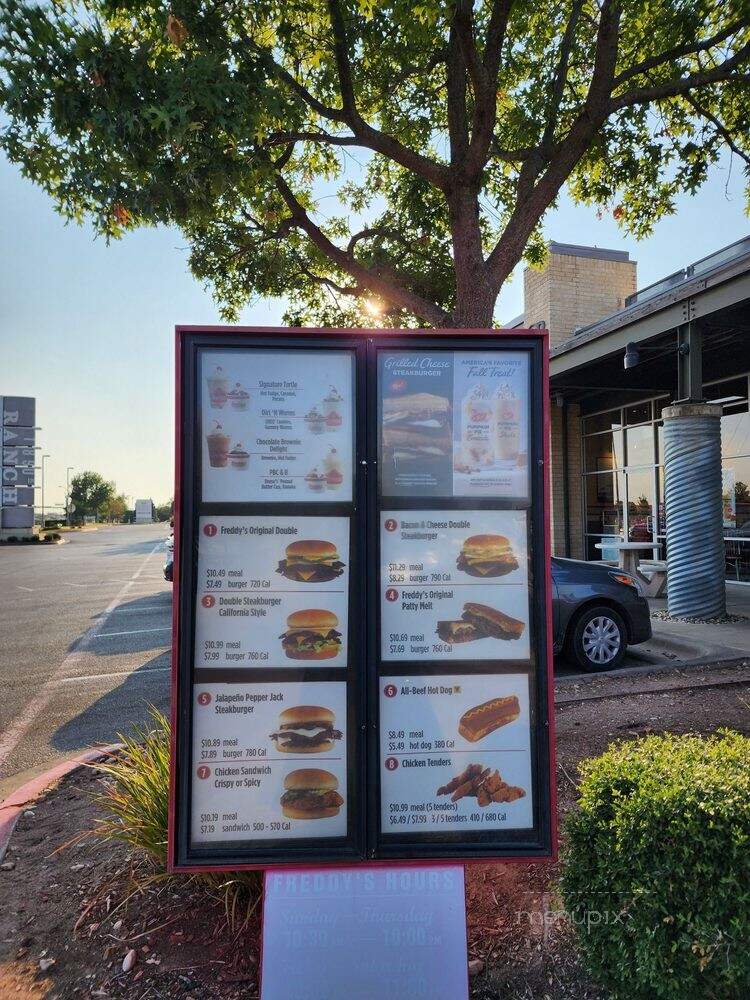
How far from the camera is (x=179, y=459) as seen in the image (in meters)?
2.42

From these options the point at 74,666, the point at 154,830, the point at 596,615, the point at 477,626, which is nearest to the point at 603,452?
the point at 596,615

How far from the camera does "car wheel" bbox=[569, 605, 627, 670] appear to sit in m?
6.94

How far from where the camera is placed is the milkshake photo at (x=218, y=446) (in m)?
2.48

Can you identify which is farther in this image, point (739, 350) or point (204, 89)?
point (739, 350)

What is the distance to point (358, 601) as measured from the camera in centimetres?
249

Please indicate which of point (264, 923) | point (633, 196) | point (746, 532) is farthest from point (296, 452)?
point (746, 532)

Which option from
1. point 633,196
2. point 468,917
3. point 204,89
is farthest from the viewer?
point 633,196

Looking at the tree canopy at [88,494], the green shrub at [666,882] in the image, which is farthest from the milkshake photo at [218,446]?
the tree canopy at [88,494]

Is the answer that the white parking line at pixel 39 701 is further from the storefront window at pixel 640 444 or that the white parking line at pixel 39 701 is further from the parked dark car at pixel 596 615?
the storefront window at pixel 640 444

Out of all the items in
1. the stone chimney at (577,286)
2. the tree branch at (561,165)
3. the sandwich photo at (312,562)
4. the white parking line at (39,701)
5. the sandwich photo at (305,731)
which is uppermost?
the stone chimney at (577,286)

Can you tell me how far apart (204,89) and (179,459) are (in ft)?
9.56

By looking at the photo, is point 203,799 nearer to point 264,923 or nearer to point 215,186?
point 264,923

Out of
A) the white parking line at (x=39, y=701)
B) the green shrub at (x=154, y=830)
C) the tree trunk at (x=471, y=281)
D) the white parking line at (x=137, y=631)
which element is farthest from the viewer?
the white parking line at (x=137, y=631)

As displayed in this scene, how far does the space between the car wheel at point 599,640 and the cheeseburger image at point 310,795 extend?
496 centimetres
